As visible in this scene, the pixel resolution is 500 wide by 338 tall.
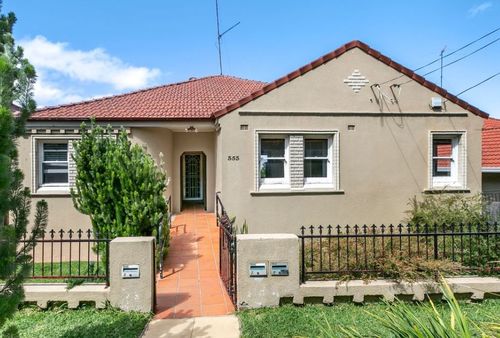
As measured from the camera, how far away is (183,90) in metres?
15.0

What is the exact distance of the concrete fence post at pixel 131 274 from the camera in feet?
17.4

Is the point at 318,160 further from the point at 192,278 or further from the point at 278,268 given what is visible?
the point at 278,268

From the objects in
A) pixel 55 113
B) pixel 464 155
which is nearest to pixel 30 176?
pixel 55 113

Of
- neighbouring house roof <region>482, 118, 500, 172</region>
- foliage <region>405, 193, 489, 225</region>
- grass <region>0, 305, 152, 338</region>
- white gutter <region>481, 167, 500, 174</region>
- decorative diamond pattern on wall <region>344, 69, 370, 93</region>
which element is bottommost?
grass <region>0, 305, 152, 338</region>

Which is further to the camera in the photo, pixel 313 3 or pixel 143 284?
pixel 313 3

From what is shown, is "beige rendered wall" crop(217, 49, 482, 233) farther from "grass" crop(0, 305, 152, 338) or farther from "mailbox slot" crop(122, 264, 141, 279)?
"grass" crop(0, 305, 152, 338)

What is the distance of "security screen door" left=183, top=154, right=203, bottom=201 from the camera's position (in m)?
15.4

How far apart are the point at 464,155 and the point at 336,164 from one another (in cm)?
441

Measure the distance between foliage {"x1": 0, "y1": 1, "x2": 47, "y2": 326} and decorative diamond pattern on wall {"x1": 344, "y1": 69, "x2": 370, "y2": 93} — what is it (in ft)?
29.3

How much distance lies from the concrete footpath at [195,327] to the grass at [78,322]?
0.21 meters

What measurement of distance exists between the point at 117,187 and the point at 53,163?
478 cm

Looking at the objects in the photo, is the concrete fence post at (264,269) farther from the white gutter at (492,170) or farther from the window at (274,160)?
the white gutter at (492,170)

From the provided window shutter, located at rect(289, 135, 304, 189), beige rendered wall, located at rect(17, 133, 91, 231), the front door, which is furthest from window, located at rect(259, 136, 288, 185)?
beige rendered wall, located at rect(17, 133, 91, 231)

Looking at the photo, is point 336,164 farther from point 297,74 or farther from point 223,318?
point 223,318
